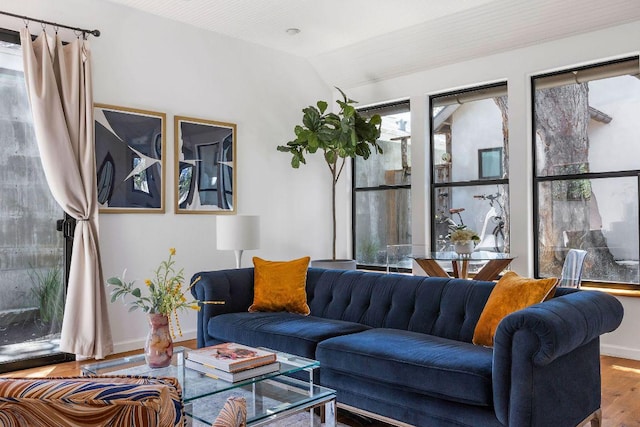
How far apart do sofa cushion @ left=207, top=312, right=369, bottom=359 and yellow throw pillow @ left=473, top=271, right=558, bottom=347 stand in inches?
31.4

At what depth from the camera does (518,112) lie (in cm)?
520

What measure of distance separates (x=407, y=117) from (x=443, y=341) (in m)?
3.69

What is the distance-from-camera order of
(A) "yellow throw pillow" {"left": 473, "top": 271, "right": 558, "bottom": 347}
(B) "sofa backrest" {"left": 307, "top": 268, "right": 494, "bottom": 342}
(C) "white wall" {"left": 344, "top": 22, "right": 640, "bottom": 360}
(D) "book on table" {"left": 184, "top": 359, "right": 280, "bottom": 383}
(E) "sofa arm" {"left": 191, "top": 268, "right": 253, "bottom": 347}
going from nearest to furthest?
1. (D) "book on table" {"left": 184, "top": 359, "right": 280, "bottom": 383}
2. (A) "yellow throw pillow" {"left": 473, "top": 271, "right": 558, "bottom": 347}
3. (B) "sofa backrest" {"left": 307, "top": 268, "right": 494, "bottom": 342}
4. (E) "sofa arm" {"left": 191, "top": 268, "right": 253, "bottom": 347}
5. (C) "white wall" {"left": 344, "top": 22, "right": 640, "bottom": 360}

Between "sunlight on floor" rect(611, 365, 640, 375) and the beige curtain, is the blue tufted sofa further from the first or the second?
"sunlight on floor" rect(611, 365, 640, 375)

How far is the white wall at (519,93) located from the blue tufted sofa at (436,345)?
2008 millimetres

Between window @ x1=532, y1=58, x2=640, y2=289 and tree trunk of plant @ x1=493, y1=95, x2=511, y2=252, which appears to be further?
tree trunk of plant @ x1=493, y1=95, x2=511, y2=252

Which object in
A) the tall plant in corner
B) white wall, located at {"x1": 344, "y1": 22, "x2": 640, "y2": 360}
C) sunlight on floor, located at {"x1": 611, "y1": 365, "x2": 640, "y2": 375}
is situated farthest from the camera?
the tall plant in corner

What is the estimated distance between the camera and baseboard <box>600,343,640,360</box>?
4.53m

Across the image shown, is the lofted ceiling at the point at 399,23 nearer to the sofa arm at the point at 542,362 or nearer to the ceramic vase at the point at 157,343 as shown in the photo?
the sofa arm at the point at 542,362

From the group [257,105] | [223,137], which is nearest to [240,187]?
[223,137]

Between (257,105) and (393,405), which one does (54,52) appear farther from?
(393,405)

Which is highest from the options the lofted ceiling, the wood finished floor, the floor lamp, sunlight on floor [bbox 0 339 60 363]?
the lofted ceiling

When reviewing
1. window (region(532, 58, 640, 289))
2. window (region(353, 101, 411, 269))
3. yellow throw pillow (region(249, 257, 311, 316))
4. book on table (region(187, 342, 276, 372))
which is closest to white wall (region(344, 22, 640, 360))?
window (region(532, 58, 640, 289))

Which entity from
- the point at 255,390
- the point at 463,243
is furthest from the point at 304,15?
the point at 255,390
